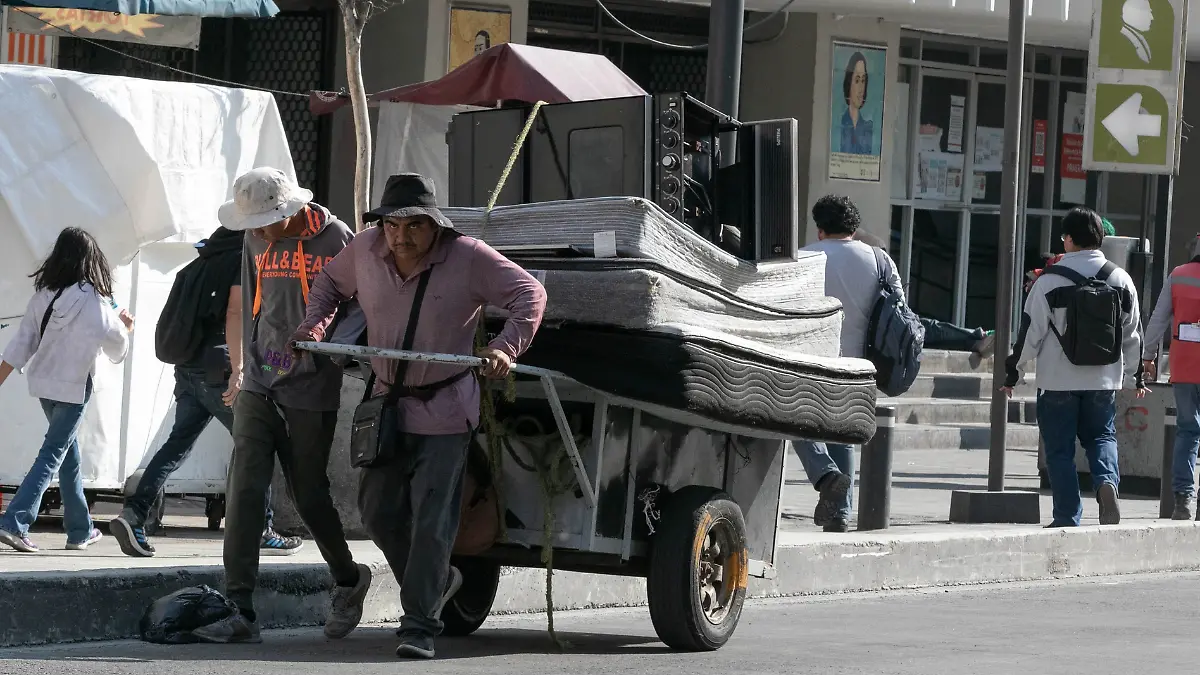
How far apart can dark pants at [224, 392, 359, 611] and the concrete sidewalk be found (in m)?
0.53

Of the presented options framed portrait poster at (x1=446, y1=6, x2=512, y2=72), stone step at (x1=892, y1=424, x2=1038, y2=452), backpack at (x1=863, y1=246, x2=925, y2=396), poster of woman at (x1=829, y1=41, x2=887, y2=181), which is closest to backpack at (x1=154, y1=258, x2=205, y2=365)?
backpack at (x1=863, y1=246, x2=925, y2=396)

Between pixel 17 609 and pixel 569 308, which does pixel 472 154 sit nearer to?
pixel 569 308

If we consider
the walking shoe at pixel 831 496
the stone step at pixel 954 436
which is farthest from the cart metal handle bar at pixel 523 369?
the stone step at pixel 954 436

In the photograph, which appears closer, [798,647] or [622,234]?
[622,234]

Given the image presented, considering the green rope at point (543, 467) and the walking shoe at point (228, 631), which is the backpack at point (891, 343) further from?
the walking shoe at point (228, 631)

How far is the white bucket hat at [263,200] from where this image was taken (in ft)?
21.9

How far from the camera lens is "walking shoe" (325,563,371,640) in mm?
6906

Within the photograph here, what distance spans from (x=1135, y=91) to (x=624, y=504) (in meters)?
7.37

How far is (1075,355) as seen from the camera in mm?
10531

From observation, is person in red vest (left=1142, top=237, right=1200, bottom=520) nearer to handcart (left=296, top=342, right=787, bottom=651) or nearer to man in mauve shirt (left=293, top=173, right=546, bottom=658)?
handcart (left=296, top=342, right=787, bottom=651)

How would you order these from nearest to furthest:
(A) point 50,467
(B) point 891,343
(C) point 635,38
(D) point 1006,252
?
(A) point 50,467 < (B) point 891,343 < (D) point 1006,252 < (C) point 635,38

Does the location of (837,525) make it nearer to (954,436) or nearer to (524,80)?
(524,80)

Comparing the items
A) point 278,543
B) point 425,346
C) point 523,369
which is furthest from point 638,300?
point 278,543

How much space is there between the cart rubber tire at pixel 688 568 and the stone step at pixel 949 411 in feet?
32.9
